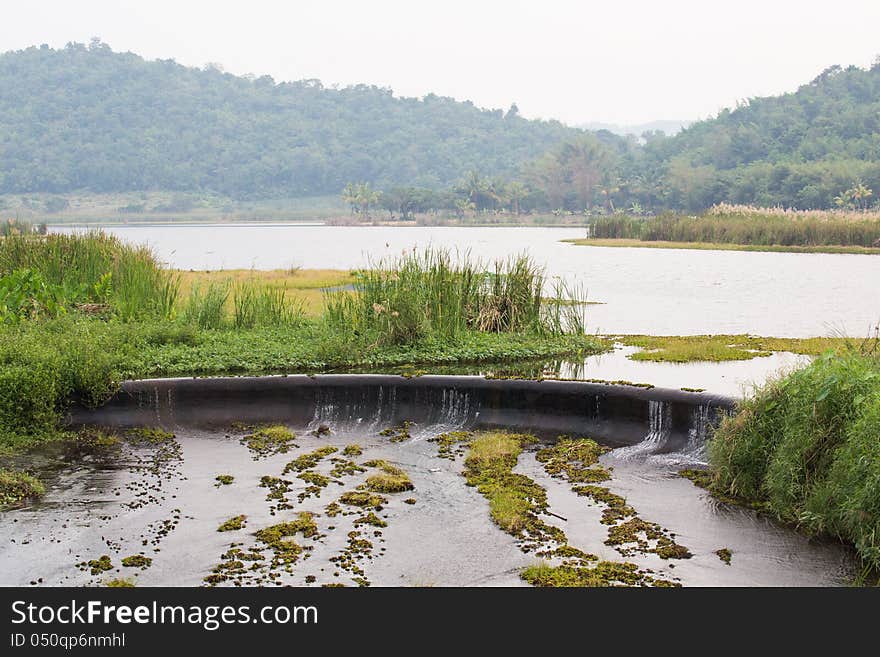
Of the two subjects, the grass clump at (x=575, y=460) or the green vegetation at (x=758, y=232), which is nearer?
the grass clump at (x=575, y=460)

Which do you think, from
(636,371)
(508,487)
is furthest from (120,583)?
(636,371)

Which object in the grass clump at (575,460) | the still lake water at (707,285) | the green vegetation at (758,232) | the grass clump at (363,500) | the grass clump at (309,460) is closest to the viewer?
the grass clump at (363,500)

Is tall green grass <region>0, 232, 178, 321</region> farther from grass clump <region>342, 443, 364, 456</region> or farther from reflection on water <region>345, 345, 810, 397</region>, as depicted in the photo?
grass clump <region>342, 443, 364, 456</region>

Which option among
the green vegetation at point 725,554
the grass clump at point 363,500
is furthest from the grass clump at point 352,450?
the green vegetation at point 725,554

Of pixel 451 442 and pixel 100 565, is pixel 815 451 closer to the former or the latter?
pixel 451 442

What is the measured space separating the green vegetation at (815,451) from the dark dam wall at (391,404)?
1749 mm

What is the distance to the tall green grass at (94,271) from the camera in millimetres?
13102

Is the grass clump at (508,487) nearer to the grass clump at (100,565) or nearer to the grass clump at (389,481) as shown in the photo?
the grass clump at (389,481)

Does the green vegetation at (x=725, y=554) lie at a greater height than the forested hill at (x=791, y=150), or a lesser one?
lesser

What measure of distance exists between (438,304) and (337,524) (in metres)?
6.06

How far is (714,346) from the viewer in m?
13.7

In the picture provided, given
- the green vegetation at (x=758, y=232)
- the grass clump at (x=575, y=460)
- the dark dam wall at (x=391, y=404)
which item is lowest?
the grass clump at (x=575, y=460)
